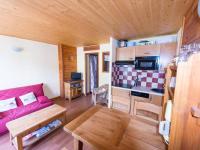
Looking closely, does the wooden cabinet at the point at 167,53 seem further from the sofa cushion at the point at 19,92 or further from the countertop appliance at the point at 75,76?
the sofa cushion at the point at 19,92

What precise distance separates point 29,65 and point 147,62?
3.43m

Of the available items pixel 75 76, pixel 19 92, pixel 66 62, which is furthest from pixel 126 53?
pixel 19 92

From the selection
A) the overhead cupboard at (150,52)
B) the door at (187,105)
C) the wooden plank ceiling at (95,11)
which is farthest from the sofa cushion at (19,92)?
the door at (187,105)

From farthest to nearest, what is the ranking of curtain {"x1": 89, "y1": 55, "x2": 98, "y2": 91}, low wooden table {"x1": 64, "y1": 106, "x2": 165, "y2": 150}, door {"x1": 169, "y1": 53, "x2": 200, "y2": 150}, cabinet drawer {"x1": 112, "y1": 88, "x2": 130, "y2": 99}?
curtain {"x1": 89, "y1": 55, "x2": 98, "y2": 91} → cabinet drawer {"x1": 112, "y1": 88, "x2": 130, "y2": 99} → low wooden table {"x1": 64, "y1": 106, "x2": 165, "y2": 150} → door {"x1": 169, "y1": 53, "x2": 200, "y2": 150}

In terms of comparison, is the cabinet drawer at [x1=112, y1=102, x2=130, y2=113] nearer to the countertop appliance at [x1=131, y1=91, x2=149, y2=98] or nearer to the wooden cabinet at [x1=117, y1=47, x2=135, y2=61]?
the countertop appliance at [x1=131, y1=91, x2=149, y2=98]

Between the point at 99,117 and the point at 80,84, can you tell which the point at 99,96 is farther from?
the point at 99,117

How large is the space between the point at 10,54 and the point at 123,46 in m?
3.14

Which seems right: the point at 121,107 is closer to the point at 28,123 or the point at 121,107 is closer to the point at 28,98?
the point at 28,123

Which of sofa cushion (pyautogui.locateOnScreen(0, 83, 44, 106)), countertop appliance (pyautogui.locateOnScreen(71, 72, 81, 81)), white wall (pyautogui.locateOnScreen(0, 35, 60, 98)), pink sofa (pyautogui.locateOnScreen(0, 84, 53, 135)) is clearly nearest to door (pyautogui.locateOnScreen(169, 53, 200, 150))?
pink sofa (pyautogui.locateOnScreen(0, 84, 53, 135))

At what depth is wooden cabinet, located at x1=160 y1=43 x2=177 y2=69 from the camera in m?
2.05

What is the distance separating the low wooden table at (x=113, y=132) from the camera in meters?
0.77

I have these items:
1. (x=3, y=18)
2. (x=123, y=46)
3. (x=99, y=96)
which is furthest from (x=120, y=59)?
(x=3, y=18)

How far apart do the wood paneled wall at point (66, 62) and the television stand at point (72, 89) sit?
266 millimetres

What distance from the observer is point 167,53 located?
2.11m
